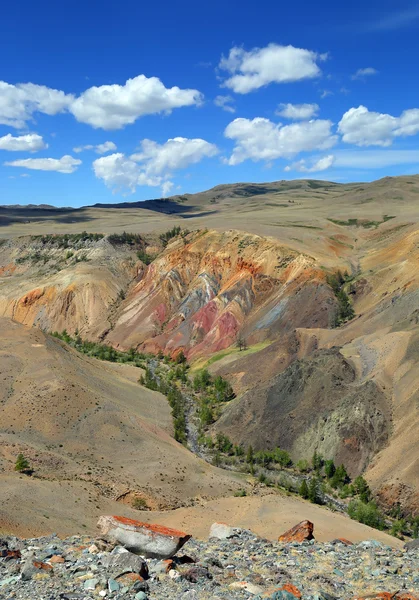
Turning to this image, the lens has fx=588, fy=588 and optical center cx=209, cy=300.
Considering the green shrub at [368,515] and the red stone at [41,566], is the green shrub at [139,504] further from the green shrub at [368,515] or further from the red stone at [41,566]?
the red stone at [41,566]

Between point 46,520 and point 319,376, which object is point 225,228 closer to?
point 319,376

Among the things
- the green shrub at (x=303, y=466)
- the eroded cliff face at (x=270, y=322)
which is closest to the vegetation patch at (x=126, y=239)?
the eroded cliff face at (x=270, y=322)

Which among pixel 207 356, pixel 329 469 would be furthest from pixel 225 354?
pixel 329 469

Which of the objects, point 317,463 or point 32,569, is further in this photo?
point 317,463

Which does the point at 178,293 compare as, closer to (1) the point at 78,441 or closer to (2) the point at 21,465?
(1) the point at 78,441

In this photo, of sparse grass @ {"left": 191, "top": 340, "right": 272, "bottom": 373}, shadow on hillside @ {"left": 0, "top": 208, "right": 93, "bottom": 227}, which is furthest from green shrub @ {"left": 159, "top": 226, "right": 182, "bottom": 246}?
shadow on hillside @ {"left": 0, "top": 208, "right": 93, "bottom": 227}

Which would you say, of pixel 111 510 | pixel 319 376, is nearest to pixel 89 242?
pixel 319 376

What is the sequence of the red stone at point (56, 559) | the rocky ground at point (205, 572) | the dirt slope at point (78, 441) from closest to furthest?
the rocky ground at point (205, 572)
the red stone at point (56, 559)
the dirt slope at point (78, 441)
